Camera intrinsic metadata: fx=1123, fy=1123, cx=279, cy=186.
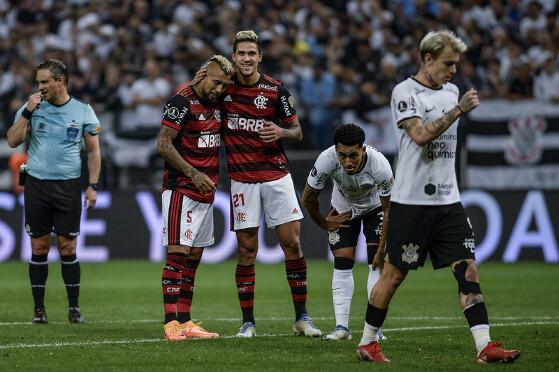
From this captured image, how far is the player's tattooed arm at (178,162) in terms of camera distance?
10.0 metres

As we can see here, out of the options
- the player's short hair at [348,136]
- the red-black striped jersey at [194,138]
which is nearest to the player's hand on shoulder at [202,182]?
the red-black striped jersey at [194,138]

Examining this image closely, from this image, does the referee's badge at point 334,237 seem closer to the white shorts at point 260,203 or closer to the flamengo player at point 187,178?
the white shorts at point 260,203

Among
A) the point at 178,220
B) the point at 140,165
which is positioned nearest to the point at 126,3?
the point at 140,165

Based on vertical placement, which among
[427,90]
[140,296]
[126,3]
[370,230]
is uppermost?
[126,3]

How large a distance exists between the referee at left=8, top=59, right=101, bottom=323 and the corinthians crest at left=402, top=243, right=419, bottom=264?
4591 millimetres

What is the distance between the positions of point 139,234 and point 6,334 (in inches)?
385

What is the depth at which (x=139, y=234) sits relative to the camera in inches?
798

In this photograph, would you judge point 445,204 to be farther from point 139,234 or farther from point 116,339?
point 139,234

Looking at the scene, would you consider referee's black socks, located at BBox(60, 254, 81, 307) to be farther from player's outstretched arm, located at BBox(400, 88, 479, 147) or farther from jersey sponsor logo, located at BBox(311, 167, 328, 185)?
player's outstretched arm, located at BBox(400, 88, 479, 147)

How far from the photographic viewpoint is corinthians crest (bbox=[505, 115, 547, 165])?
65.0 ft

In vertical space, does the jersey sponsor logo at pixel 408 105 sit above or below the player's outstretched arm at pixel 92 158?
above

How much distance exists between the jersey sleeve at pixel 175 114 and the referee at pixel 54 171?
1.98m

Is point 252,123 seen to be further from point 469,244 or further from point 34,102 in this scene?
point 469,244

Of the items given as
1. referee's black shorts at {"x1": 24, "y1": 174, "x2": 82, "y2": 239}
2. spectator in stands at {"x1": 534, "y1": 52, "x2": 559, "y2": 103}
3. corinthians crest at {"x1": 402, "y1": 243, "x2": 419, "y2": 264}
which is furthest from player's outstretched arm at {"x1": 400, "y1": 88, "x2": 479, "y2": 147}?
spectator in stands at {"x1": 534, "y1": 52, "x2": 559, "y2": 103}
